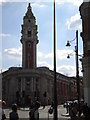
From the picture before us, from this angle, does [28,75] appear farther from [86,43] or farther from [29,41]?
[86,43]

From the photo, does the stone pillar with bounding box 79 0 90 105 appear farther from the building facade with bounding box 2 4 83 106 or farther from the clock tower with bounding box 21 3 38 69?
the clock tower with bounding box 21 3 38 69

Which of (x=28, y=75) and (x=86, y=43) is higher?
(x=28, y=75)

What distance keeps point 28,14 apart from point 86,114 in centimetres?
9023

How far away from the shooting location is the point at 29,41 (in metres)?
106

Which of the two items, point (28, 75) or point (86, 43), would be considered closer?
point (86, 43)

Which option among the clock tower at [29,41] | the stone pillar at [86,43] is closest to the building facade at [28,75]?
the clock tower at [29,41]

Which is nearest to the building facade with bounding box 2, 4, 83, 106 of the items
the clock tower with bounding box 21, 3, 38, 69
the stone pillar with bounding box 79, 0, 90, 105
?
the clock tower with bounding box 21, 3, 38, 69

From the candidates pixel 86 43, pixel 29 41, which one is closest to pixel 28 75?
pixel 29 41

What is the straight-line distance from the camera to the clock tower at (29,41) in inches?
4109

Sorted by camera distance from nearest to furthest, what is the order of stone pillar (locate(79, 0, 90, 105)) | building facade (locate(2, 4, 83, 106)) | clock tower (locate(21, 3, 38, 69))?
stone pillar (locate(79, 0, 90, 105)), building facade (locate(2, 4, 83, 106)), clock tower (locate(21, 3, 38, 69))

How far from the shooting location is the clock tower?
10438 cm

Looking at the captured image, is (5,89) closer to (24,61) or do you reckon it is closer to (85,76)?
(24,61)

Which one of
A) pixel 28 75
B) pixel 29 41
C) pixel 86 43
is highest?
pixel 29 41

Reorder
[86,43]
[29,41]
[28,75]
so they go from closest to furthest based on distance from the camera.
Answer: [86,43]
[28,75]
[29,41]
